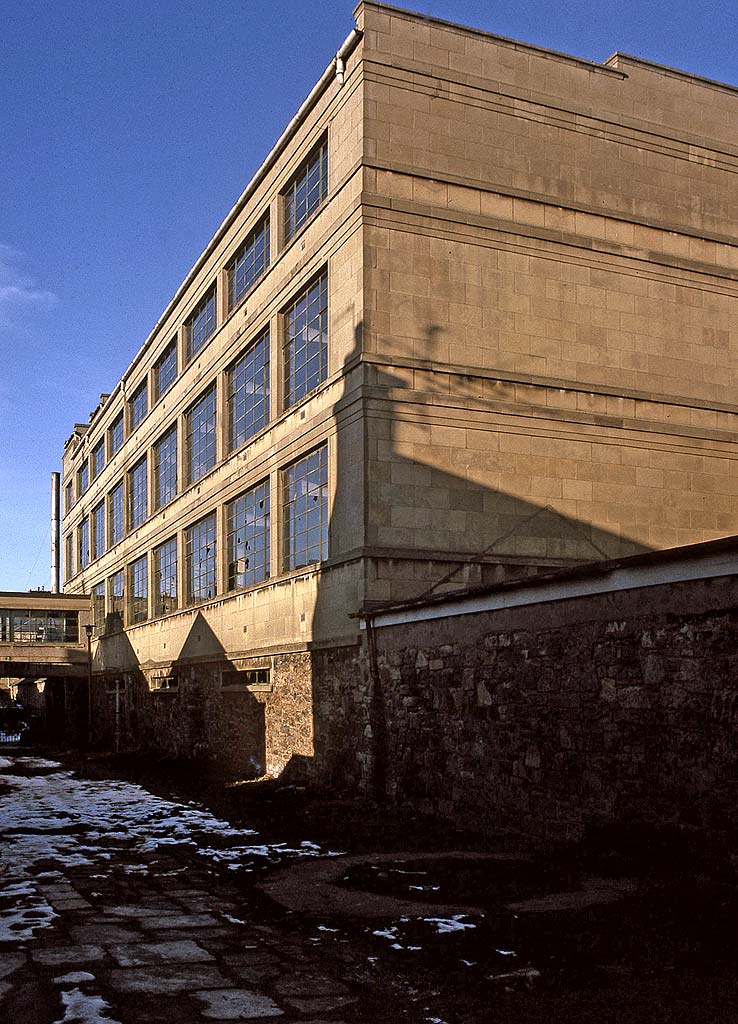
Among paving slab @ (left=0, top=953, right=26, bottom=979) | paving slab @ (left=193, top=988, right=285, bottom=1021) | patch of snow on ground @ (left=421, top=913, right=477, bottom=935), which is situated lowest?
patch of snow on ground @ (left=421, top=913, right=477, bottom=935)

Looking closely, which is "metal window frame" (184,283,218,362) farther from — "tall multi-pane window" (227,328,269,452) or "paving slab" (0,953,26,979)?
"paving slab" (0,953,26,979)

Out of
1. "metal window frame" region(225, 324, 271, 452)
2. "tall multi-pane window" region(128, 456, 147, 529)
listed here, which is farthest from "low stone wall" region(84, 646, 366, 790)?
"tall multi-pane window" region(128, 456, 147, 529)

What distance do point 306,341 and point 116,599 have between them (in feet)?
75.0

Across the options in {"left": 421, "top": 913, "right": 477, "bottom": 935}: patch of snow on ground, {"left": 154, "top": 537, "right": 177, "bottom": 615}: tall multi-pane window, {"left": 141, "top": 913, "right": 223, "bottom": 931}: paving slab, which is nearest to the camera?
{"left": 421, "top": 913, "right": 477, "bottom": 935}: patch of snow on ground

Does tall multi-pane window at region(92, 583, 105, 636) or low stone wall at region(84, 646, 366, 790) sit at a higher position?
tall multi-pane window at region(92, 583, 105, 636)

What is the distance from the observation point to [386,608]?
52.8ft

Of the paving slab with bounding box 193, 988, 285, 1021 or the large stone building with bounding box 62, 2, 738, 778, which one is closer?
the paving slab with bounding box 193, 988, 285, 1021

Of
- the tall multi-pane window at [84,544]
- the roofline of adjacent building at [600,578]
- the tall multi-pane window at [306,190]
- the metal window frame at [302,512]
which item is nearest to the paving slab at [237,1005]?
the roofline of adjacent building at [600,578]

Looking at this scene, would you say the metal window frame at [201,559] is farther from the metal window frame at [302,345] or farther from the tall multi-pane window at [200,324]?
the metal window frame at [302,345]

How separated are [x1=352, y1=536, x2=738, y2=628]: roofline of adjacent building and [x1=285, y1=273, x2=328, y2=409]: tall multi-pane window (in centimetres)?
690

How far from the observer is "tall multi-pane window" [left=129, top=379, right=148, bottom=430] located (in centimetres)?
3681

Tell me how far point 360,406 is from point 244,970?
12.2 metres

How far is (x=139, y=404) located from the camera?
1500 inches

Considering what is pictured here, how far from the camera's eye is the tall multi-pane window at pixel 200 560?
27.3 meters
